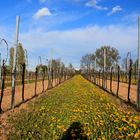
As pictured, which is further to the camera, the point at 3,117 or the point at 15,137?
the point at 3,117

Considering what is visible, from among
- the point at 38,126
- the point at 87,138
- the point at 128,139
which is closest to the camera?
the point at 128,139

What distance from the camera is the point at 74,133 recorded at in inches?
267

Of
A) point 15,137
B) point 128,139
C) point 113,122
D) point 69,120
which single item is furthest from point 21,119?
point 128,139

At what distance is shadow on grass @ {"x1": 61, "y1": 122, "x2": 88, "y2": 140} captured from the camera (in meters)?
6.50

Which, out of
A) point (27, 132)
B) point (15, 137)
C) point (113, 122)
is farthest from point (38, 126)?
point (113, 122)

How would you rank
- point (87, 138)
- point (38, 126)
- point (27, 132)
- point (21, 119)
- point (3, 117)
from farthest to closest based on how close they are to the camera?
point (3, 117)
point (21, 119)
point (38, 126)
point (27, 132)
point (87, 138)

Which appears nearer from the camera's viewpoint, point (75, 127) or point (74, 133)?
point (74, 133)

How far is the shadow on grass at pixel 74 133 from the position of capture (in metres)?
6.50

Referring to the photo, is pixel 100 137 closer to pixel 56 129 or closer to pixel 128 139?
pixel 128 139

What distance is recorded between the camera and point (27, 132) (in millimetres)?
7363

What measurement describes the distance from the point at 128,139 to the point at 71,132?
4.94 ft

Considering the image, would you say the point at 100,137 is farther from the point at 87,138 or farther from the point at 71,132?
the point at 71,132

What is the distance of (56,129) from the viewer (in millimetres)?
7383

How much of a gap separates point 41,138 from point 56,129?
0.68m
